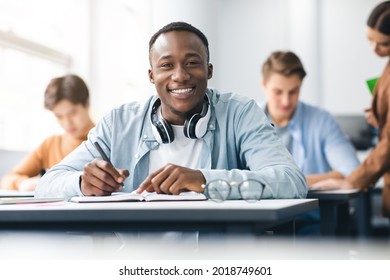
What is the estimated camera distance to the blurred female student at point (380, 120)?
277 centimetres

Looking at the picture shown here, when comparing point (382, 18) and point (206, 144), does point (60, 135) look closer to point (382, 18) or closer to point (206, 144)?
point (206, 144)

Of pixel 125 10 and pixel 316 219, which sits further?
pixel 125 10

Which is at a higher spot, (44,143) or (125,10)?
(125,10)

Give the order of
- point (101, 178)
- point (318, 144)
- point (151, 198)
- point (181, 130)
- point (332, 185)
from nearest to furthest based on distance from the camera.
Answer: point (151, 198) < point (101, 178) < point (181, 130) < point (332, 185) < point (318, 144)

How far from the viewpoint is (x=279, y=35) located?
6699 mm

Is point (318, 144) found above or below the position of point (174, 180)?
above

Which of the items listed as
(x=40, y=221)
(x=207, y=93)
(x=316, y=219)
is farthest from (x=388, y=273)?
(x=316, y=219)

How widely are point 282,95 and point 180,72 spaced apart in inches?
51.3

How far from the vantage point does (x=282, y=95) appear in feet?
9.91

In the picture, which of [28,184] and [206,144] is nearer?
[206,144]

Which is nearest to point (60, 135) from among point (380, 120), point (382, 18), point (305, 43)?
point (380, 120)

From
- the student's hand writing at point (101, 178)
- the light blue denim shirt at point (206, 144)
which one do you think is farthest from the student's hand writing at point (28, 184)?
the student's hand writing at point (101, 178)

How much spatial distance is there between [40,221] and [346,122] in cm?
325

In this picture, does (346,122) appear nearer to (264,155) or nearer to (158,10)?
(158,10)
